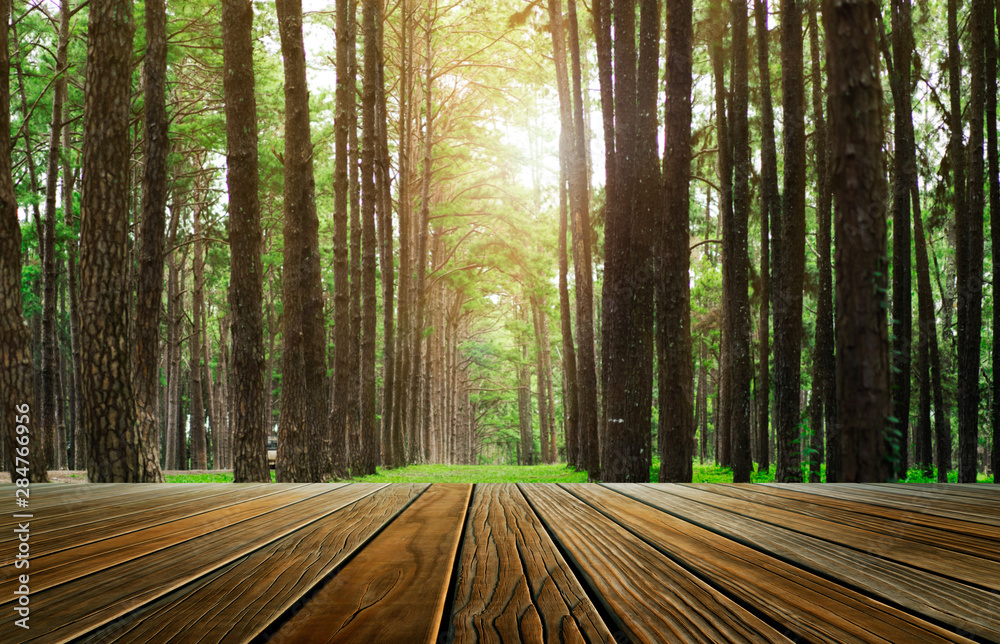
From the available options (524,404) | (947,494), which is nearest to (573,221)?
(947,494)

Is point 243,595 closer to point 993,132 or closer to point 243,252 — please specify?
point 243,252

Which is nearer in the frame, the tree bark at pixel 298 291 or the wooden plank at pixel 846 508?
the wooden plank at pixel 846 508

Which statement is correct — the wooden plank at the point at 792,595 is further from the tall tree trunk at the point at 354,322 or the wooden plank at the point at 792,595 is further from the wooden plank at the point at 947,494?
the tall tree trunk at the point at 354,322

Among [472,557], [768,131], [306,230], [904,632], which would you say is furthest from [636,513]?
[768,131]

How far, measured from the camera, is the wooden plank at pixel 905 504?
236cm

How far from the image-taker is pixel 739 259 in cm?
1197

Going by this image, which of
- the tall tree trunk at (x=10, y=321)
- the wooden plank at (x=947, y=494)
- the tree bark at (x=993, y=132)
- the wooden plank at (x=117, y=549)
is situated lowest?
the wooden plank at (x=947, y=494)

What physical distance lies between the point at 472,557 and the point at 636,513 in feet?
3.64

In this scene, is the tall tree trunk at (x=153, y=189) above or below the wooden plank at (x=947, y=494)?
above

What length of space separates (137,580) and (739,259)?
1181cm

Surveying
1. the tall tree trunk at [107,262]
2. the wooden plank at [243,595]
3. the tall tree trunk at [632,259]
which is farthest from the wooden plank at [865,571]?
the tall tree trunk at [107,262]

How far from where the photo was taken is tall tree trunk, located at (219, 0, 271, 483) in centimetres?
771

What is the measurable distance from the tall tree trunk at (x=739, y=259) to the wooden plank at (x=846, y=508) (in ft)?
24.7

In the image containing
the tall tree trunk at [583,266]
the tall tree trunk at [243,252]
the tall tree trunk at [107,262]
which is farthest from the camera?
the tall tree trunk at [583,266]
